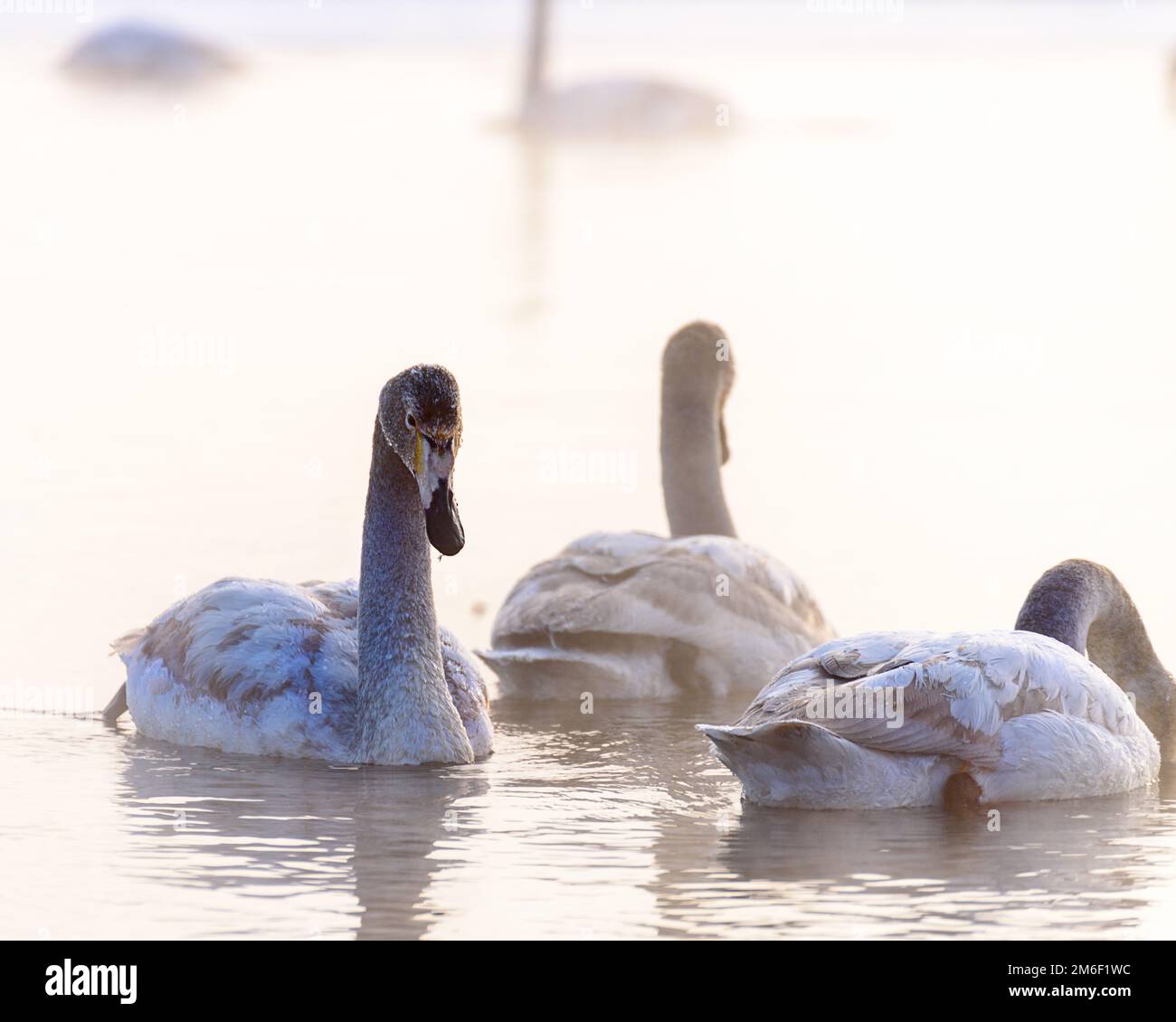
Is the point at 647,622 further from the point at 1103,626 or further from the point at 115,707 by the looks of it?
the point at 115,707

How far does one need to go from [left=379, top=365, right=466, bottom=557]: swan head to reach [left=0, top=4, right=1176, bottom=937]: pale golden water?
1.09m

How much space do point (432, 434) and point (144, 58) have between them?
109 feet

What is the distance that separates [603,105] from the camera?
36.6 m

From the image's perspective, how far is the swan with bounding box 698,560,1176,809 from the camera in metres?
9.95

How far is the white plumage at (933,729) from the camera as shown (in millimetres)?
9953

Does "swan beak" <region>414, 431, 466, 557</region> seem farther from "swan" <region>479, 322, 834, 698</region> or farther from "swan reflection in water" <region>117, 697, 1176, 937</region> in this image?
"swan" <region>479, 322, 834, 698</region>

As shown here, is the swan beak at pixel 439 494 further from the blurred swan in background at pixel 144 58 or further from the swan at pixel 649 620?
the blurred swan in background at pixel 144 58

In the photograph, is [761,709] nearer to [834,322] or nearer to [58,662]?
[58,662]

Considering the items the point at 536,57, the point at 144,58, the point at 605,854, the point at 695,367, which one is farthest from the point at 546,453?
the point at 144,58

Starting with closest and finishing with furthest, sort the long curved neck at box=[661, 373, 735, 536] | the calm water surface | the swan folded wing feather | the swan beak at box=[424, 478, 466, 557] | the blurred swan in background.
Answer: the calm water surface, the swan beak at box=[424, 478, 466, 557], the swan folded wing feather, the long curved neck at box=[661, 373, 735, 536], the blurred swan in background

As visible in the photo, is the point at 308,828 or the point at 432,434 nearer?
the point at 308,828

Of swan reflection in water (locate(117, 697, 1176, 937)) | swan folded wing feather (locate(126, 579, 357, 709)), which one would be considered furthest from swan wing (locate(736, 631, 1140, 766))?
swan folded wing feather (locate(126, 579, 357, 709))

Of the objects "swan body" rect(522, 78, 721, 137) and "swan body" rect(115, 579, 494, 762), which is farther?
"swan body" rect(522, 78, 721, 137)
